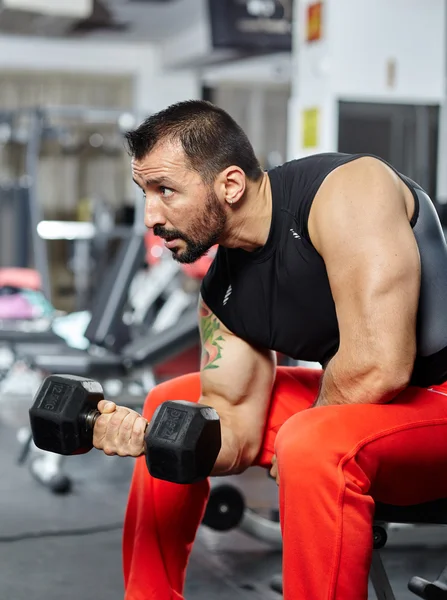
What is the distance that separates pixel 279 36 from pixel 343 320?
408cm

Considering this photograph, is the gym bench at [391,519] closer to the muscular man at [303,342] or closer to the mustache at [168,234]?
the muscular man at [303,342]

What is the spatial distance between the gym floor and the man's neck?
0.83 meters

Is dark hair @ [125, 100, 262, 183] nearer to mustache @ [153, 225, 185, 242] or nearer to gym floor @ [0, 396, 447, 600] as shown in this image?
mustache @ [153, 225, 185, 242]

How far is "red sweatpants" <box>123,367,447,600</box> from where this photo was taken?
4.11ft

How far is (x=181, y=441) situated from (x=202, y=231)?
39 cm

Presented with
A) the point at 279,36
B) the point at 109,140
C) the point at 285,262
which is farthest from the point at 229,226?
the point at 109,140

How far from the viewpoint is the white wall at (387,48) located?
12.3ft

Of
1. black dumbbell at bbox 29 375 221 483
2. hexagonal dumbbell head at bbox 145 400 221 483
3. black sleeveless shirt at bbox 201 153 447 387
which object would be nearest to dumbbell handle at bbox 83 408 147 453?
black dumbbell at bbox 29 375 221 483

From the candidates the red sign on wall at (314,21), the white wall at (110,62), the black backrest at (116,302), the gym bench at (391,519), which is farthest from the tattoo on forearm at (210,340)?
the white wall at (110,62)

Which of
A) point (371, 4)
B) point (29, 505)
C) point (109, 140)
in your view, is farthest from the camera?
point (109, 140)

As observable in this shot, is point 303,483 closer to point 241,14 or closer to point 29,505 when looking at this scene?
point 29,505

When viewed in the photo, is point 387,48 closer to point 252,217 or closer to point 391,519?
point 252,217

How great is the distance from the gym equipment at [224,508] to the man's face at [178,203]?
0.86 metres

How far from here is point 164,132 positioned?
4.93 ft
